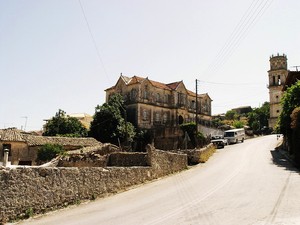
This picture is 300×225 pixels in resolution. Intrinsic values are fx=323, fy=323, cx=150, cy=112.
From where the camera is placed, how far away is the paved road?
38.2 ft

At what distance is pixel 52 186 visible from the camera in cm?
1473

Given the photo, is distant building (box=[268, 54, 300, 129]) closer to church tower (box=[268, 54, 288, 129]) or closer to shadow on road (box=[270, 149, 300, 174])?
church tower (box=[268, 54, 288, 129])

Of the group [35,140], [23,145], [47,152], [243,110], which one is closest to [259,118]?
[243,110]

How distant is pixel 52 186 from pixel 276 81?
78.4m

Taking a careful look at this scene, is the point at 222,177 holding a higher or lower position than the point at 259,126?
lower

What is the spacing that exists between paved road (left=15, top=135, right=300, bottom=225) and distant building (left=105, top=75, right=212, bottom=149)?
116 ft

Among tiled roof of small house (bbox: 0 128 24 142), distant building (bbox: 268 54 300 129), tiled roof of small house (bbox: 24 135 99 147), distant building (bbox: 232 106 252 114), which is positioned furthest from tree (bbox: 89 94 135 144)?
distant building (bbox: 232 106 252 114)

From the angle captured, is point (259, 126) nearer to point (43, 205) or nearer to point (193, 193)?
point (193, 193)

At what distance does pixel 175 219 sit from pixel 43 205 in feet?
20.0

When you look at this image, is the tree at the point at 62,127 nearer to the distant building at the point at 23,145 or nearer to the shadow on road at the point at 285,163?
the distant building at the point at 23,145

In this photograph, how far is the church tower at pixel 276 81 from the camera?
81438mm

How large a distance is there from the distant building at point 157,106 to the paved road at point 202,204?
116ft

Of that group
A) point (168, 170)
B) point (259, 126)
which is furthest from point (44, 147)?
point (259, 126)

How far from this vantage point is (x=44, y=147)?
4269 cm
